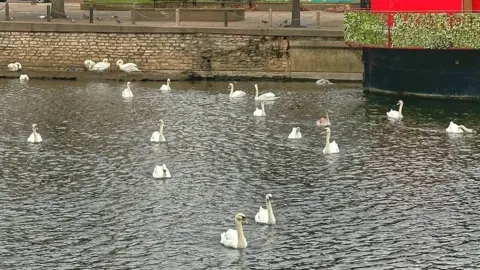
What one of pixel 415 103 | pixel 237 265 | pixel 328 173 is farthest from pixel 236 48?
pixel 237 265

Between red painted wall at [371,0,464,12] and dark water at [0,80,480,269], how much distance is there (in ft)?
13.2

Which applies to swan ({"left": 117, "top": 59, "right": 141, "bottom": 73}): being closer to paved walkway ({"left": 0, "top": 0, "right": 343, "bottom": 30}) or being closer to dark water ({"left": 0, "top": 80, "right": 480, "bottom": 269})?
paved walkway ({"left": 0, "top": 0, "right": 343, "bottom": 30})

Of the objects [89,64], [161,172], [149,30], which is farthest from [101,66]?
[161,172]

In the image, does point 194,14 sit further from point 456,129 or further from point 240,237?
point 240,237

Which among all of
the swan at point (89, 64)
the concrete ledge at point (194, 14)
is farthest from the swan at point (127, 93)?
the concrete ledge at point (194, 14)

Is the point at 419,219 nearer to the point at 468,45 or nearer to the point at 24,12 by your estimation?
the point at 468,45

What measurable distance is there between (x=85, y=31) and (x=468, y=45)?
18910 mm

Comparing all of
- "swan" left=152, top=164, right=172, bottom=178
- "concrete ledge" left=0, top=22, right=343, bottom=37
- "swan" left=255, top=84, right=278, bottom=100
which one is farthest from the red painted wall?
"swan" left=152, top=164, right=172, bottom=178

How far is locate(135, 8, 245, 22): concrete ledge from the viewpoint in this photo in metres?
58.3

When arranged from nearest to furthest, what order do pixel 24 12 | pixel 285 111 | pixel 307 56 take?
pixel 285 111 → pixel 307 56 → pixel 24 12

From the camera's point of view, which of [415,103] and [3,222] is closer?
[3,222]

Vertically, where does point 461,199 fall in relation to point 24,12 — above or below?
below

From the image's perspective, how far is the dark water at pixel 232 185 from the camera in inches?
995

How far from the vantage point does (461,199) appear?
29891 millimetres
